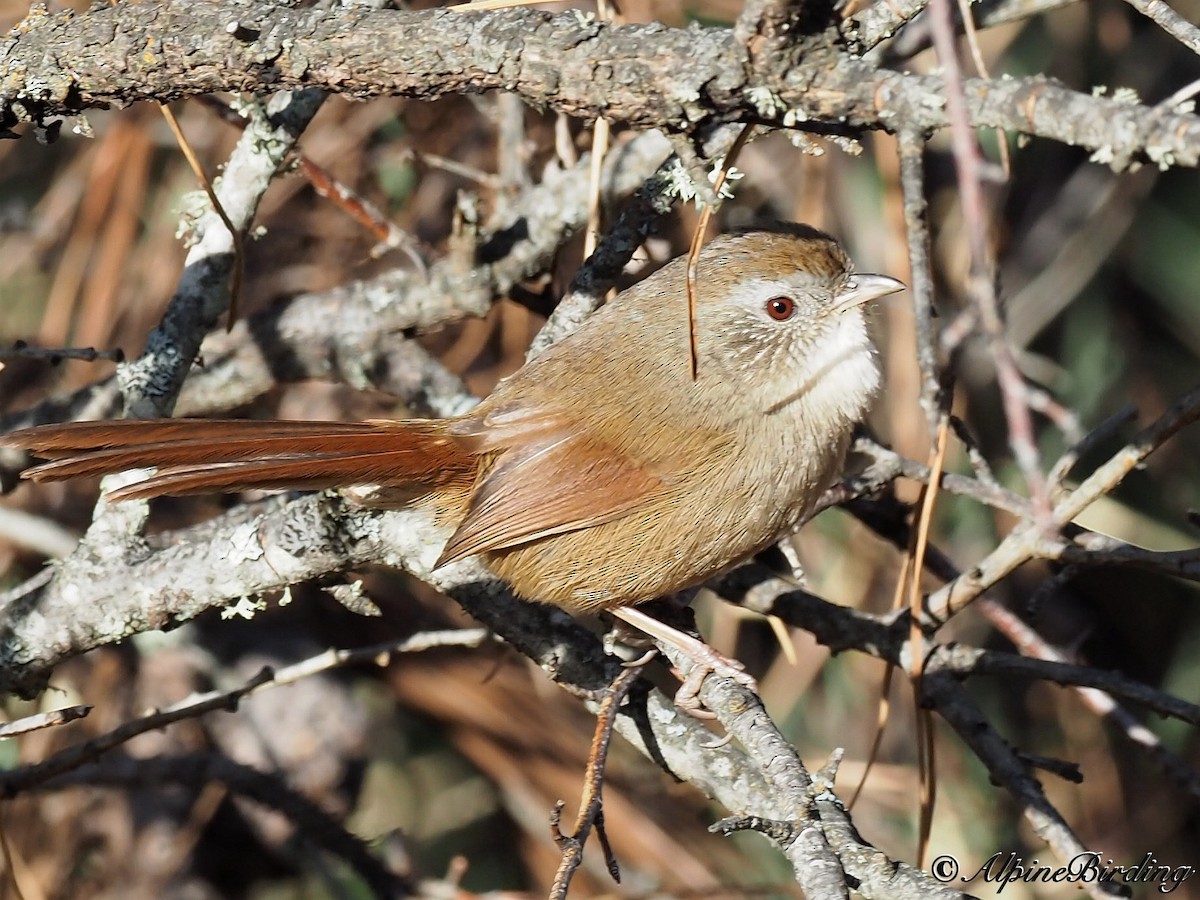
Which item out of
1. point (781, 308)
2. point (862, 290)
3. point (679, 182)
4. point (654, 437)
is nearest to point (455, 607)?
point (654, 437)

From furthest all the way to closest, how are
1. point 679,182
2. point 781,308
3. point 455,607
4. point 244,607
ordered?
1. point 455,607
2. point 781,308
3. point 244,607
4. point 679,182

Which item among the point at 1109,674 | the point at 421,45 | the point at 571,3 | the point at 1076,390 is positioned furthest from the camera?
the point at 1076,390

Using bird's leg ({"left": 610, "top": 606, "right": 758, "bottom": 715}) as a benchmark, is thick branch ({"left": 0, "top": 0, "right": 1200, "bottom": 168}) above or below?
above

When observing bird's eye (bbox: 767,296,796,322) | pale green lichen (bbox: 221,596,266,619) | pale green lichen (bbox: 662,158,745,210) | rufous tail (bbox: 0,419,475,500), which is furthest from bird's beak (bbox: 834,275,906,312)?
pale green lichen (bbox: 221,596,266,619)

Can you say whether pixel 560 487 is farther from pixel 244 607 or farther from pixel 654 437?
pixel 244 607

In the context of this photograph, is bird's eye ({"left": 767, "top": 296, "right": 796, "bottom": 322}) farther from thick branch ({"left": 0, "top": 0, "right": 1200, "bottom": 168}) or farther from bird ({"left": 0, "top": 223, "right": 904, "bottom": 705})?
thick branch ({"left": 0, "top": 0, "right": 1200, "bottom": 168})

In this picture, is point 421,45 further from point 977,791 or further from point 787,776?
point 977,791

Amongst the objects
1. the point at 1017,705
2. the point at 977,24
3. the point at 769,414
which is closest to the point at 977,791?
the point at 1017,705
